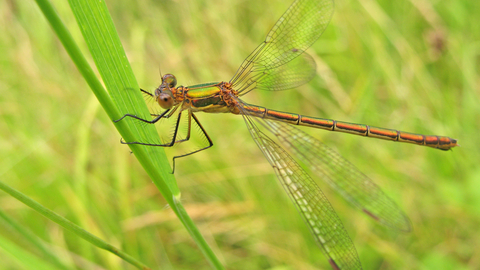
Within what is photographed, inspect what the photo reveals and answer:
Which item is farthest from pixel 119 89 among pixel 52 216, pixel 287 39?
pixel 287 39

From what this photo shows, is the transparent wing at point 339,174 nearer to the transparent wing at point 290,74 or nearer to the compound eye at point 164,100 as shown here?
the transparent wing at point 290,74

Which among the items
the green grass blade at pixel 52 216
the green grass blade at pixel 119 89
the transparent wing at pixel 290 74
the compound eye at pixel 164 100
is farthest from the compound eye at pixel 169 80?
the green grass blade at pixel 52 216

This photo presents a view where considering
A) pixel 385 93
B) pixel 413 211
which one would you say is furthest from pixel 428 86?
pixel 413 211

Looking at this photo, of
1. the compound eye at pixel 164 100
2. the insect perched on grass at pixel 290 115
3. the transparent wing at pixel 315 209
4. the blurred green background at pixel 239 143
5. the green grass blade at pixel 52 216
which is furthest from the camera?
the blurred green background at pixel 239 143

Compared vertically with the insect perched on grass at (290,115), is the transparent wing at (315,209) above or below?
below

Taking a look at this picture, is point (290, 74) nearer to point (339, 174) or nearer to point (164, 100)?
point (339, 174)

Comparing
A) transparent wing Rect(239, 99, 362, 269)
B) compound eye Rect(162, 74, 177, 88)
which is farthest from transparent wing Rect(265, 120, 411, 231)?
compound eye Rect(162, 74, 177, 88)
